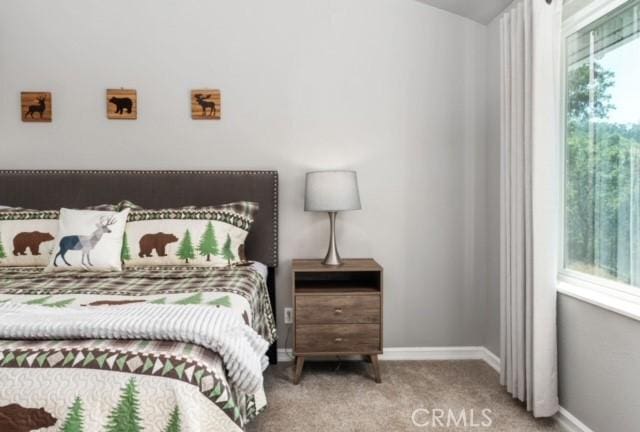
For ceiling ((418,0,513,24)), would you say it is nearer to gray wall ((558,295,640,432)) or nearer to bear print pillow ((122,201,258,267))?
gray wall ((558,295,640,432))

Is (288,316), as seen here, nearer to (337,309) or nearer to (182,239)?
(337,309)

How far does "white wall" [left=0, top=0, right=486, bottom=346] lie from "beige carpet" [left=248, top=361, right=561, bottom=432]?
0.35 meters

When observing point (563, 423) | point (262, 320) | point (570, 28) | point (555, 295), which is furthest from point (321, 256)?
point (570, 28)

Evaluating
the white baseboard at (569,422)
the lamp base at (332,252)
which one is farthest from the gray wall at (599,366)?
the lamp base at (332,252)

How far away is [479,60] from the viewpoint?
3035 millimetres

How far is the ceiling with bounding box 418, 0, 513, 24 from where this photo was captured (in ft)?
9.12

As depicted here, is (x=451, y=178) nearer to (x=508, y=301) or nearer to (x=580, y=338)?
(x=508, y=301)

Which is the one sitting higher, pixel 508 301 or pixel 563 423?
pixel 508 301

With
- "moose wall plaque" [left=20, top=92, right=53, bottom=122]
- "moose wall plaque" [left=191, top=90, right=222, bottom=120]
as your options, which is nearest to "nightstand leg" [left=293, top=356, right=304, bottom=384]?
"moose wall plaque" [left=191, top=90, right=222, bottom=120]

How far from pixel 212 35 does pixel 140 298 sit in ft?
6.54

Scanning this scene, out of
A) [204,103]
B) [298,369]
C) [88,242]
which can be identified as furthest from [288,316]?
[204,103]

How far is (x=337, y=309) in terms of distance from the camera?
8.67 feet

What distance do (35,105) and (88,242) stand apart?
1.27m

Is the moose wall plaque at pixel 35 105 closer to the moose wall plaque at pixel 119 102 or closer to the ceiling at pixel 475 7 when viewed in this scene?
the moose wall plaque at pixel 119 102
